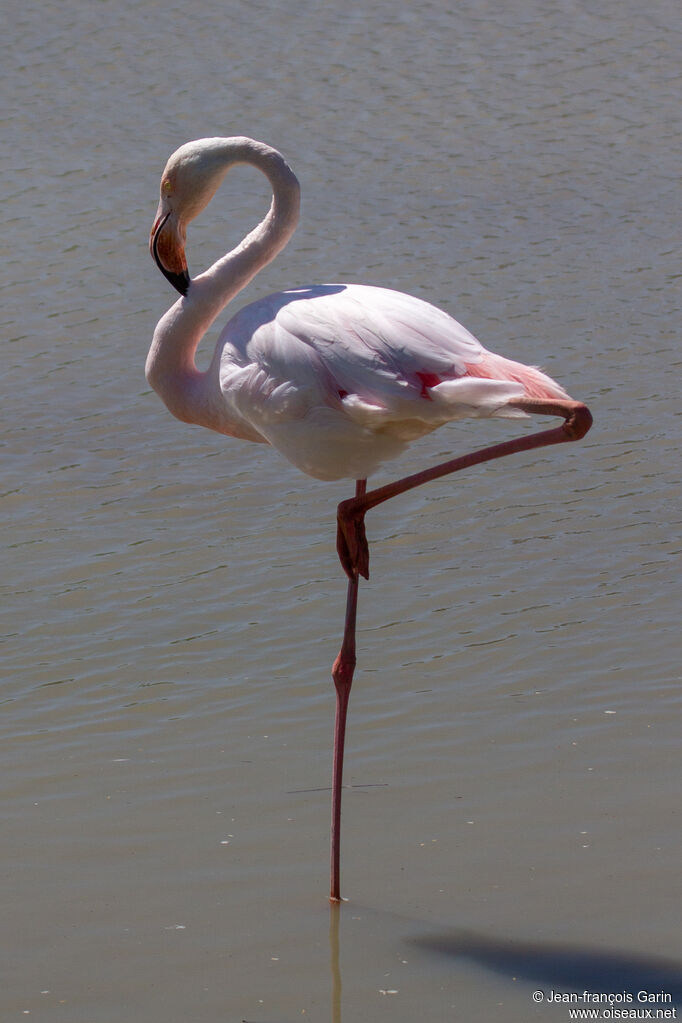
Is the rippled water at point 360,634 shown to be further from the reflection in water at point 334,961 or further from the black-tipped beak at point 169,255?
the black-tipped beak at point 169,255

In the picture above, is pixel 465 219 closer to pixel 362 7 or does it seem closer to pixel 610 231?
pixel 610 231

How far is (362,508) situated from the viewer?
403 cm

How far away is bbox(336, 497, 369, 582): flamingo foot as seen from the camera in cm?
403

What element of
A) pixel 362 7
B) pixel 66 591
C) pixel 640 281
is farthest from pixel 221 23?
pixel 66 591

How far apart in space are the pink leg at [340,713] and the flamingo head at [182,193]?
0.84 metres

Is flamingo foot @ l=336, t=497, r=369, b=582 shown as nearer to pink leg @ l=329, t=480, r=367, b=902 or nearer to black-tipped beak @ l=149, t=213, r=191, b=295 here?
pink leg @ l=329, t=480, r=367, b=902

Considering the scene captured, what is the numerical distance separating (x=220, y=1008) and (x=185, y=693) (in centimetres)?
174

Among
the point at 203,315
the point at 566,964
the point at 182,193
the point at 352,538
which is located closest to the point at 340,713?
the point at 352,538

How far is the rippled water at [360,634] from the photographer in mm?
3865

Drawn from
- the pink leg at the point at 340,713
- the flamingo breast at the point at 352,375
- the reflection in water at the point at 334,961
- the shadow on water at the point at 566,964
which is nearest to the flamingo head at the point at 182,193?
the flamingo breast at the point at 352,375

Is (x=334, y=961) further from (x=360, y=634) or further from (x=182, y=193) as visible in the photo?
(x=182, y=193)

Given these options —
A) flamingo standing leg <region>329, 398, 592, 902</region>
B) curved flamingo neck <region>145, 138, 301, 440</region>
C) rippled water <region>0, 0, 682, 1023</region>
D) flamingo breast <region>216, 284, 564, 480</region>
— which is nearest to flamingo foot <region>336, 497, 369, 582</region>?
flamingo standing leg <region>329, 398, 592, 902</region>

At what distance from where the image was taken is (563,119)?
41.4 feet

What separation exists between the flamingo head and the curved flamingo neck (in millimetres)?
51
